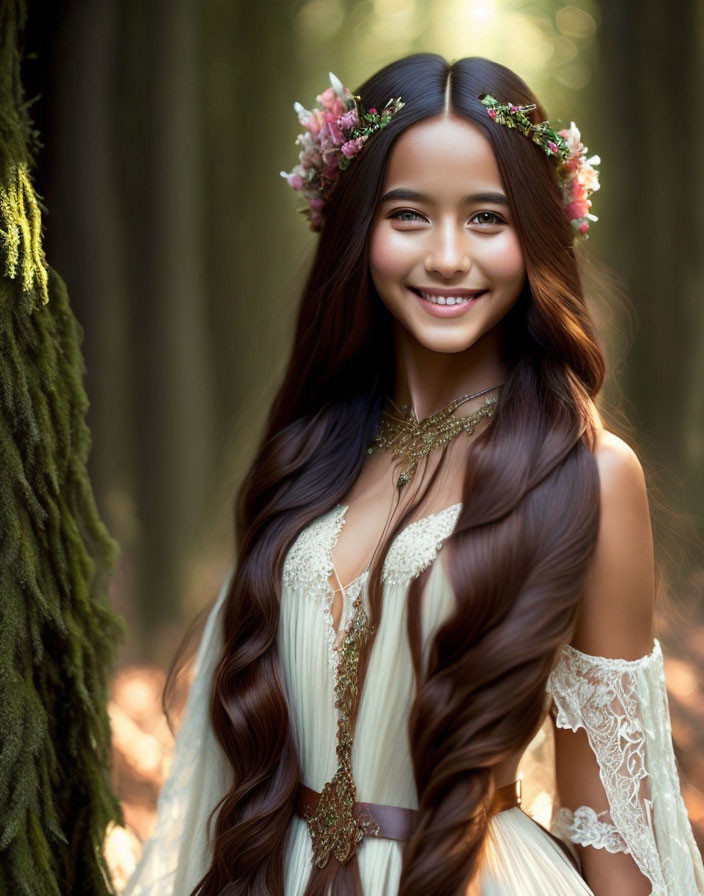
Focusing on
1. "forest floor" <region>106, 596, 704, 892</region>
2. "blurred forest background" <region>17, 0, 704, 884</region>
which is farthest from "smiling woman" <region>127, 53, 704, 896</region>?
"forest floor" <region>106, 596, 704, 892</region>

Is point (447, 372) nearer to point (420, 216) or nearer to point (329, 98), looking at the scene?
point (420, 216)

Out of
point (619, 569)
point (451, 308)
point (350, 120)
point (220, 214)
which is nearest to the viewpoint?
point (619, 569)

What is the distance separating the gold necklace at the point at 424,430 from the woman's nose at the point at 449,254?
255 mm

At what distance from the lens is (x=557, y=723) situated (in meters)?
1.63

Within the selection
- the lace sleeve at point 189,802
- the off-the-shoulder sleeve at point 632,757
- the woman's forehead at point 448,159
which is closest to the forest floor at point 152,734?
the lace sleeve at point 189,802

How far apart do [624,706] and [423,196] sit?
0.83 m

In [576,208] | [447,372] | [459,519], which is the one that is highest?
[576,208]

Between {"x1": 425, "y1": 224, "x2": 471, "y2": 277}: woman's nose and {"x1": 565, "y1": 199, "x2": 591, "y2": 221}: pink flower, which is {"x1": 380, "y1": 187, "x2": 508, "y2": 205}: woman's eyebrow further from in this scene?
{"x1": 565, "y1": 199, "x2": 591, "y2": 221}: pink flower

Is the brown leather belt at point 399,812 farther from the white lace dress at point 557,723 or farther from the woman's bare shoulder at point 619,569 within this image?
the woman's bare shoulder at point 619,569

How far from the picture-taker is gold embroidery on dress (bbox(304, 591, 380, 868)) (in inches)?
64.0

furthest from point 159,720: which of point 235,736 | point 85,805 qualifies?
point 235,736

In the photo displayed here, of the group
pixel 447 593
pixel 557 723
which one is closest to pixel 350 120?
pixel 447 593

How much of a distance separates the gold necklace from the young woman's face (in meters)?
0.13

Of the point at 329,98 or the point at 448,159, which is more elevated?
the point at 329,98
